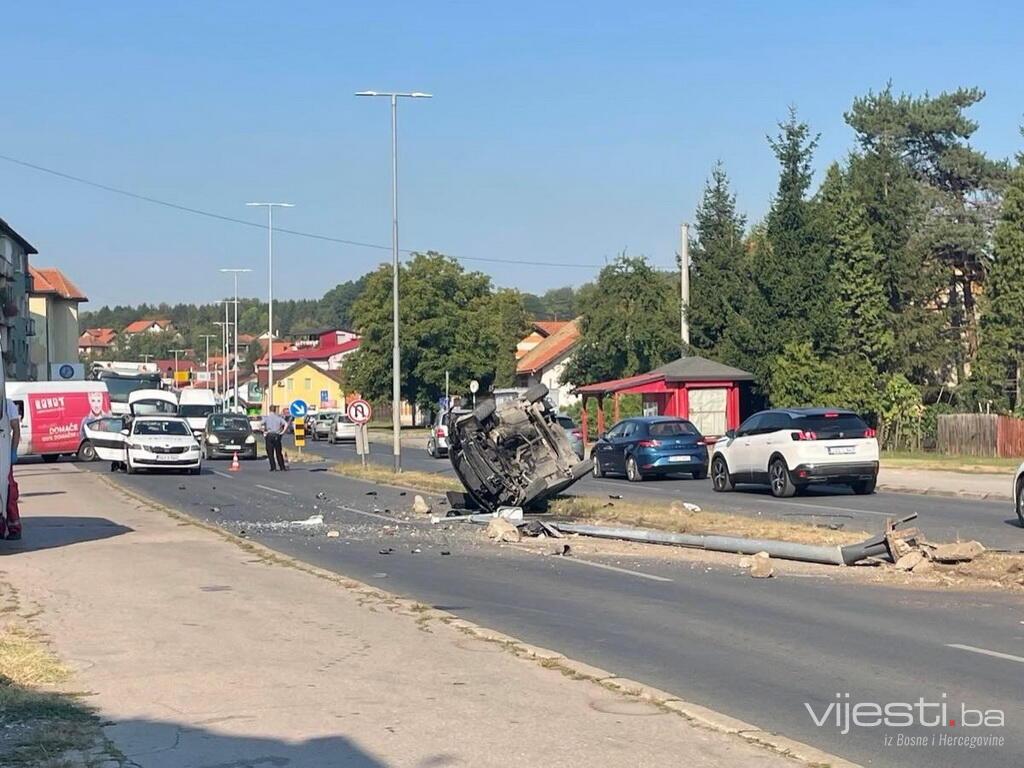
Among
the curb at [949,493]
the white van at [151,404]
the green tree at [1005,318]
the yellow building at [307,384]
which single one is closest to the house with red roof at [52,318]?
the yellow building at [307,384]

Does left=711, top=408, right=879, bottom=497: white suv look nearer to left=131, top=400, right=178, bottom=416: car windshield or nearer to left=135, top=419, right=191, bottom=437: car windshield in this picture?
→ left=135, top=419, right=191, bottom=437: car windshield

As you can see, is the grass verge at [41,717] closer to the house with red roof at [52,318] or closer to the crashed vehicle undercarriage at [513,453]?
the crashed vehicle undercarriage at [513,453]

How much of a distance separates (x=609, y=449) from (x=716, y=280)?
21.7 m

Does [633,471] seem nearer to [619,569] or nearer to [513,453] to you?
[513,453]

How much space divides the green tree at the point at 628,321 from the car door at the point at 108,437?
2966 centimetres

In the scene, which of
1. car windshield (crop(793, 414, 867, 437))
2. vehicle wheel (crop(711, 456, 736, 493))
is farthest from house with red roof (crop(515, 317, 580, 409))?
car windshield (crop(793, 414, 867, 437))

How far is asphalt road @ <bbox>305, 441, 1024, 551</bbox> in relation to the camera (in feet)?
63.4

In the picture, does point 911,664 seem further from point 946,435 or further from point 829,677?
point 946,435

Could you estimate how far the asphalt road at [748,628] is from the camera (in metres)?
8.41

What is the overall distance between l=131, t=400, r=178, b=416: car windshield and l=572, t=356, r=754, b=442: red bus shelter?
17.4 m

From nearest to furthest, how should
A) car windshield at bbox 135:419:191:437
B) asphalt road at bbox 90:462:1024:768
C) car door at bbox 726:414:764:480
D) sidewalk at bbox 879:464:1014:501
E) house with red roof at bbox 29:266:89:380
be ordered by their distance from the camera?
asphalt road at bbox 90:462:1024:768, sidewalk at bbox 879:464:1014:501, car door at bbox 726:414:764:480, car windshield at bbox 135:419:191:437, house with red roof at bbox 29:266:89:380

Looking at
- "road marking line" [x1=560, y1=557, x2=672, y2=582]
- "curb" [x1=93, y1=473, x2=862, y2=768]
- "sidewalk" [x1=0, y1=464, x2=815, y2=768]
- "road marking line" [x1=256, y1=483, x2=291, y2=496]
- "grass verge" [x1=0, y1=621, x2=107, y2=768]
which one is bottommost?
"road marking line" [x1=256, y1=483, x2=291, y2=496]

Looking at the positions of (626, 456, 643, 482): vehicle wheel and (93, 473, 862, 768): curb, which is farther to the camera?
(626, 456, 643, 482): vehicle wheel

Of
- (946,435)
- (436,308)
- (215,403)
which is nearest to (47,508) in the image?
(946,435)
